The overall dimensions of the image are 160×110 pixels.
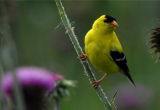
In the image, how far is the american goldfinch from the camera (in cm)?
445

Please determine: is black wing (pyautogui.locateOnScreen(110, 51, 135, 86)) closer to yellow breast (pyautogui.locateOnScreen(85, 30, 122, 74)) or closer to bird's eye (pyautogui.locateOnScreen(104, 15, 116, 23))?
yellow breast (pyautogui.locateOnScreen(85, 30, 122, 74))

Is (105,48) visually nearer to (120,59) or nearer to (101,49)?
(101,49)

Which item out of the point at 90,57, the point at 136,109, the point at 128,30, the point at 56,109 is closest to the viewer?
the point at 56,109

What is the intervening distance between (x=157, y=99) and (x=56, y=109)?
133 inches

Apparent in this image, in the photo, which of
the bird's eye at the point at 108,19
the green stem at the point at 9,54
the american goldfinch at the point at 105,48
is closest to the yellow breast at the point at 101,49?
the american goldfinch at the point at 105,48

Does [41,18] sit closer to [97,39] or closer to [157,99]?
[157,99]

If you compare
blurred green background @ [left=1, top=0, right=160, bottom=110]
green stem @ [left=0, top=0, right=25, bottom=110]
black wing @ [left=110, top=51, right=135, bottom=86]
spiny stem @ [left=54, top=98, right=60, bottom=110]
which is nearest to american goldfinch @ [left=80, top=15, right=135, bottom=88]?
black wing @ [left=110, top=51, right=135, bottom=86]

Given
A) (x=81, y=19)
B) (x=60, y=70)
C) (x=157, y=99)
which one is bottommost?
(x=157, y=99)

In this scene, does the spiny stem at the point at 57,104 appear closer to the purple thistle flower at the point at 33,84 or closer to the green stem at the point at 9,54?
the green stem at the point at 9,54

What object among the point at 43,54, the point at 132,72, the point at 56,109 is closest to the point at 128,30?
the point at 132,72

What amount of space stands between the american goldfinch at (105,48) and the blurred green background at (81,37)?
2.51 meters

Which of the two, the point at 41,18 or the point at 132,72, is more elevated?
the point at 41,18

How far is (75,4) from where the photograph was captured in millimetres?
7438

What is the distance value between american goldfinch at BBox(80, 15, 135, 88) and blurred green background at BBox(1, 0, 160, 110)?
251 centimetres
